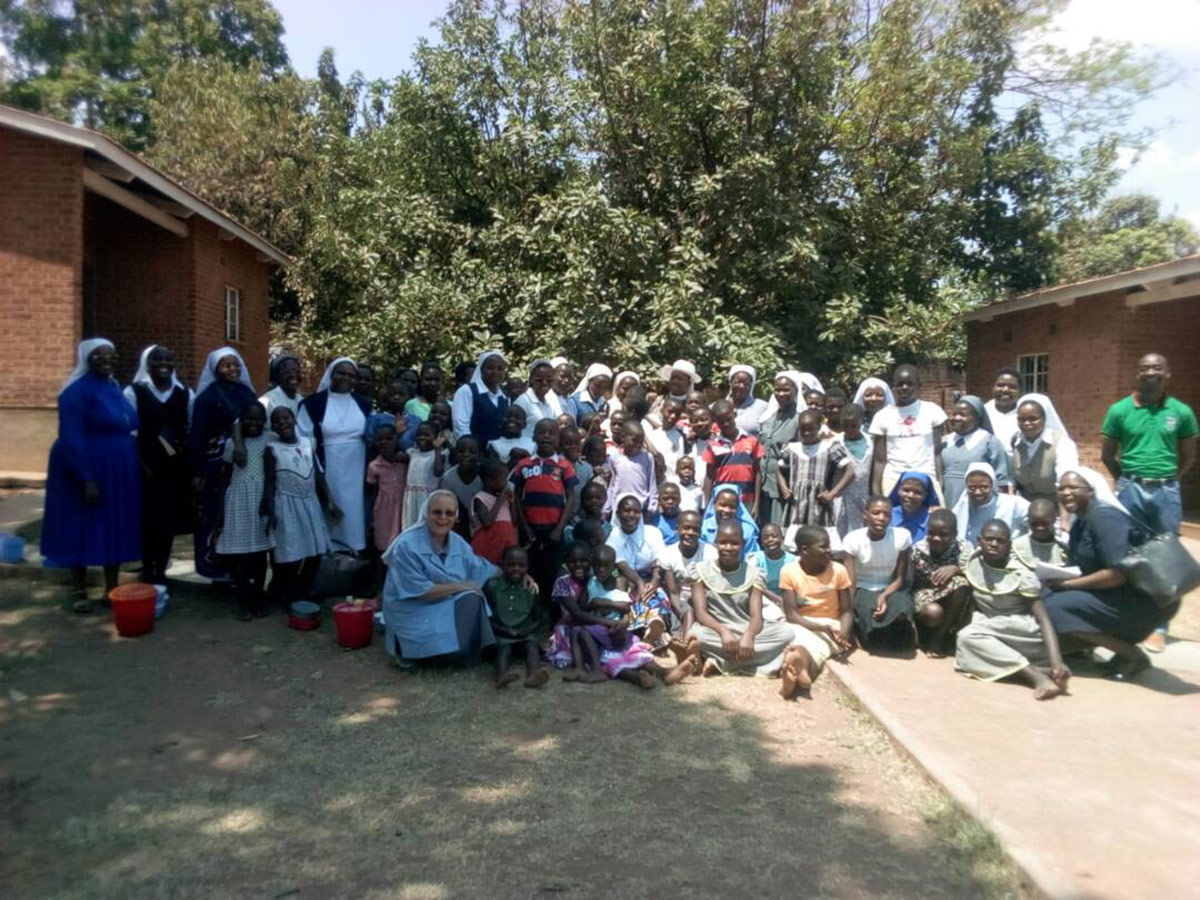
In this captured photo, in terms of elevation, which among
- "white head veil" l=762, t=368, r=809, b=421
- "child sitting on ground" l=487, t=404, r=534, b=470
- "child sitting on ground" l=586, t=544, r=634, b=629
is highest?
"white head veil" l=762, t=368, r=809, b=421

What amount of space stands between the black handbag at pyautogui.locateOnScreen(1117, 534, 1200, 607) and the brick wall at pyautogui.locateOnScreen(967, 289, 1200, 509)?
681 cm

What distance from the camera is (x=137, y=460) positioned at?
5891mm

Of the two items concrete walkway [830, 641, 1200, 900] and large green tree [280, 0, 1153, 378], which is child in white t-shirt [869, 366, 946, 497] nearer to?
concrete walkway [830, 641, 1200, 900]

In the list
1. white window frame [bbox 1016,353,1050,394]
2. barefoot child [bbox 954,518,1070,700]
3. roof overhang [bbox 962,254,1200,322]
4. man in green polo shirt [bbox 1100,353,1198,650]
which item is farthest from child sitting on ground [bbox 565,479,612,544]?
white window frame [bbox 1016,353,1050,394]

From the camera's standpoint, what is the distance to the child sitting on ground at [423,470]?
6137 mm

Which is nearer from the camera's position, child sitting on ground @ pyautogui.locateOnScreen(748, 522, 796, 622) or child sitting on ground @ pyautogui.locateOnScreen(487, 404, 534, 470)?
child sitting on ground @ pyautogui.locateOnScreen(748, 522, 796, 622)

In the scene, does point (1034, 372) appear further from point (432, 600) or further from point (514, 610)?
Answer: point (432, 600)

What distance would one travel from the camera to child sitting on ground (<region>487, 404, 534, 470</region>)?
20.5 ft

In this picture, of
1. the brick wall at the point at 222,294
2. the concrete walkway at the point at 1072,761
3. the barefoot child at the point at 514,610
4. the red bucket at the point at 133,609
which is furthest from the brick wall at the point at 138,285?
the concrete walkway at the point at 1072,761

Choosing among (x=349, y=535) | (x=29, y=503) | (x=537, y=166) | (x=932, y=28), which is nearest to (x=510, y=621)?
(x=349, y=535)

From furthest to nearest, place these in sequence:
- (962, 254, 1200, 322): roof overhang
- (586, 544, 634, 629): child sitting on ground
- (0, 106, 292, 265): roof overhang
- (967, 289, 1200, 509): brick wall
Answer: (967, 289, 1200, 509): brick wall < (962, 254, 1200, 322): roof overhang < (0, 106, 292, 265): roof overhang < (586, 544, 634, 629): child sitting on ground

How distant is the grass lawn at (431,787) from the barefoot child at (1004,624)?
0.92m

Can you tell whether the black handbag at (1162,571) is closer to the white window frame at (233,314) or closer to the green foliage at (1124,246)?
the white window frame at (233,314)

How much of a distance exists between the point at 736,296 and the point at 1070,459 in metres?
6.25
